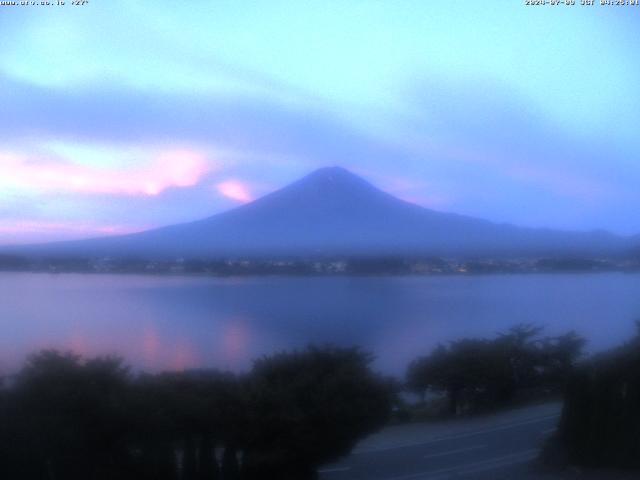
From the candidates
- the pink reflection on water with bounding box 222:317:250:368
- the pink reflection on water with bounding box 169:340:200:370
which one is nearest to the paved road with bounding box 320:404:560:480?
the pink reflection on water with bounding box 222:317:250:368

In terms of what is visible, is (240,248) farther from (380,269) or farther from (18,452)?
(18,452)

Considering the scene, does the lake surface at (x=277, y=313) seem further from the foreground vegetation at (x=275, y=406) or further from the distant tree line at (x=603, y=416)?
the distant tree line at (x=603, y=416)

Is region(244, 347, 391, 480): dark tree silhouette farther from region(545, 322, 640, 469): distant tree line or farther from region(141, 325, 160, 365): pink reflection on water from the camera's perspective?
region(545, 322, 640, 469): distant tree line

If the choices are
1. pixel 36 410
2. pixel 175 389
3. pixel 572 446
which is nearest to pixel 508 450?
pixel 572 446

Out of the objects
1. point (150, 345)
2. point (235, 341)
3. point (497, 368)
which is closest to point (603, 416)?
point (497, 368)

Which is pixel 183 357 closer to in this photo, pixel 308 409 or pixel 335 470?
pixel 308 409

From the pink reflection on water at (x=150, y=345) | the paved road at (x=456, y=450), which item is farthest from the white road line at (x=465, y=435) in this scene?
the pink reflection on water at (x=150, y=345)
